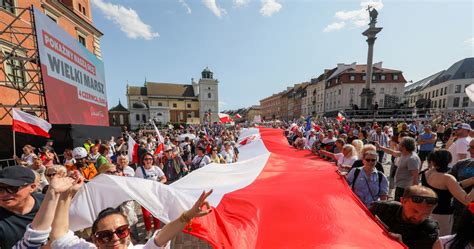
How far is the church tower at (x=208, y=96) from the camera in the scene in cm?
6731

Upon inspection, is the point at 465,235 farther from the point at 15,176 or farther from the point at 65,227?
the point at 15,176

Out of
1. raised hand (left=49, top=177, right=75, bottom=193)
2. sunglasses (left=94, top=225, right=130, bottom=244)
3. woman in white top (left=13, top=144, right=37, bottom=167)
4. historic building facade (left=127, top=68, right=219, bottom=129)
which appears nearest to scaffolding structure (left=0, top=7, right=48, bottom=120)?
woman in white top (left=13, top=144, right=37, bottom=167)

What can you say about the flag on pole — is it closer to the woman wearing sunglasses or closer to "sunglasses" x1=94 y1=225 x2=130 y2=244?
"sunglasses" x1=94 y1=225 x2=130 y2=244

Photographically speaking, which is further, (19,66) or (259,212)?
(19,66)

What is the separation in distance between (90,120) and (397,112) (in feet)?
91.6

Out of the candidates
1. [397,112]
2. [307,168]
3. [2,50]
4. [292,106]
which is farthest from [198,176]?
[292,106]

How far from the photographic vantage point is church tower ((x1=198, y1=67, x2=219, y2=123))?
67.3 meters

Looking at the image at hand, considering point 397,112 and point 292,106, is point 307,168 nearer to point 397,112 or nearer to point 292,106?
point 397,112

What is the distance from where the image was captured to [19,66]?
32.2 feet

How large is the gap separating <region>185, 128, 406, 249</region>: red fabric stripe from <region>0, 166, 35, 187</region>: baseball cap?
5.05 feet

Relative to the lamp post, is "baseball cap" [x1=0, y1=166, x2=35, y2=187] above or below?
below

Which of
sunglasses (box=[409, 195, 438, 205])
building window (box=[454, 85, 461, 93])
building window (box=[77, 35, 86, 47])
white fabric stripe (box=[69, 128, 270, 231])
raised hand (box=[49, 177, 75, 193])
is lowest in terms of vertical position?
white fabric stripe (box=[69, 128, 270, 231])

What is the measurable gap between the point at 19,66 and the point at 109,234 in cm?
1355

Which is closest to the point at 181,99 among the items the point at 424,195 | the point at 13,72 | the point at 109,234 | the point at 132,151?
the point at 13,72
